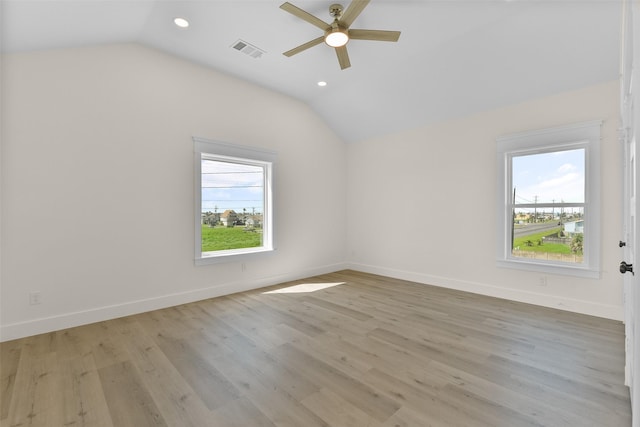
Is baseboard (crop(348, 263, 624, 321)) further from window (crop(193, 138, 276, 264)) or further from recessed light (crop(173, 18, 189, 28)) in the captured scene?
recessed light (crop(173, 18, 189, 28))

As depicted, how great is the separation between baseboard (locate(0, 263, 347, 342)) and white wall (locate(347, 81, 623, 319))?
2.17m

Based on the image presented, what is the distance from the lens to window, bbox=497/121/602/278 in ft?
10.9

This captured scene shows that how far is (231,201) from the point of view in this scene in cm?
446

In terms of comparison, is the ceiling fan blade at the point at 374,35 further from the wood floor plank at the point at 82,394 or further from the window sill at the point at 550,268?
the wood floor plank at the point at 82,394

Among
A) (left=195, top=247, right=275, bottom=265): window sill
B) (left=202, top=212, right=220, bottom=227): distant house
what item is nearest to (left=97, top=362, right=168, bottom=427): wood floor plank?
(left=195, top=247, right=275, bottom=265): window sill

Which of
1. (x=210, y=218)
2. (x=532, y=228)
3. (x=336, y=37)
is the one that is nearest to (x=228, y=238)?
(x=210, y=218)

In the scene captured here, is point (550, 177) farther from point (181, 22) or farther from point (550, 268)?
point (181, 22)

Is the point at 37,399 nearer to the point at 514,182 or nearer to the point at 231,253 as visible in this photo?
the point at 231,253

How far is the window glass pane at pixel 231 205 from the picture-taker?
4.17 m

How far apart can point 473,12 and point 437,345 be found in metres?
3.39

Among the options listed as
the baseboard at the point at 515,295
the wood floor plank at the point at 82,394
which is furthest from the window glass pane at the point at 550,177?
the wood floor plank at the point at 82,394

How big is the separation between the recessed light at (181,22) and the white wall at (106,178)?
71cm

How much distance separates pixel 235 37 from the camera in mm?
3326

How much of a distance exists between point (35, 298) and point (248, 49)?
11.9 feet
